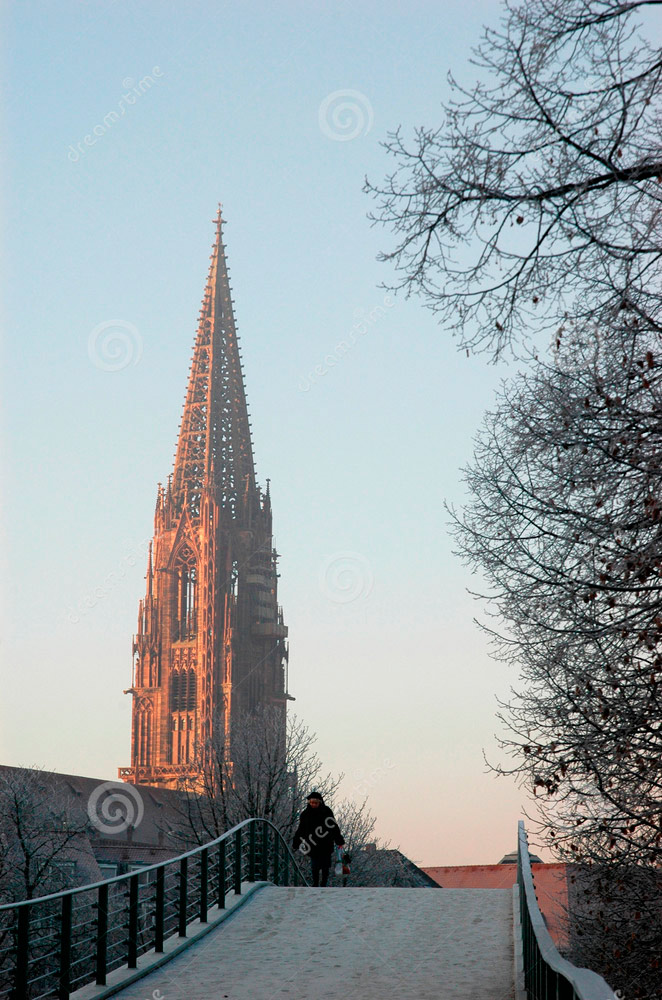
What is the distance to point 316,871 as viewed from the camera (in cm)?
1819

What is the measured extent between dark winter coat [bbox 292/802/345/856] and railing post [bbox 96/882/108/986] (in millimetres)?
7250

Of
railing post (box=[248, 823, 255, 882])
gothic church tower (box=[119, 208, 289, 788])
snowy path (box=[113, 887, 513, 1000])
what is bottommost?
snowy path (box=[113, 887, 513, 1000])

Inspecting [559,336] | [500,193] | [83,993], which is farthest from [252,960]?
[500,193]

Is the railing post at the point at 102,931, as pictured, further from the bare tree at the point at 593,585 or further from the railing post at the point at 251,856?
the railing post at the point at 251,856

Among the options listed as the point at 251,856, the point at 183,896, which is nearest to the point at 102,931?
the point at 183,896

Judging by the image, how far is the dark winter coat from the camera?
17.4 meters

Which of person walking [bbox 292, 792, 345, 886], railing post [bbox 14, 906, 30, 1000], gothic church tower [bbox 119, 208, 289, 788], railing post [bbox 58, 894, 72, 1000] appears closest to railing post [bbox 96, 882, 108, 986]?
railing post [bbox 58, 894, 72, 1000]

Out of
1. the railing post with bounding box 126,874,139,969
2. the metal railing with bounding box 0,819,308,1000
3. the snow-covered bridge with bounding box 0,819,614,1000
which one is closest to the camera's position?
the metal railing with bounding box 0,819,308,1000

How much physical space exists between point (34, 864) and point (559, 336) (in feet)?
109

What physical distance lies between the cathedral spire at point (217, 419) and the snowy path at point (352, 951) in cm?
9400

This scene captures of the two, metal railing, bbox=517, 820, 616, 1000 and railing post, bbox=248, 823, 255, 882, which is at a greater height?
railing post, bbox=248, 823, 255, 882

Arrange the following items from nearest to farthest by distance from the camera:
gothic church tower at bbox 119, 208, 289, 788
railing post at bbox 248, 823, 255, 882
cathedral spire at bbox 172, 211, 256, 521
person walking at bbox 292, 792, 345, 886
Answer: person walking at bbox 292, 792, 345, 886
railing post at bbox 248, 823, 255, 882
gothic church tower at bbox 119, 208, 289, 788
cathedral spire at bbox 172, 211, 256, 521

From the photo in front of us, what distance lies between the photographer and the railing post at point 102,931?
32.1ft

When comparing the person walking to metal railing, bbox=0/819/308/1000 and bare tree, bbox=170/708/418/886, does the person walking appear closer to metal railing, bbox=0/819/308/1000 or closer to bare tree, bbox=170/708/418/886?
metal railing, bbox=0/819/308/1000
